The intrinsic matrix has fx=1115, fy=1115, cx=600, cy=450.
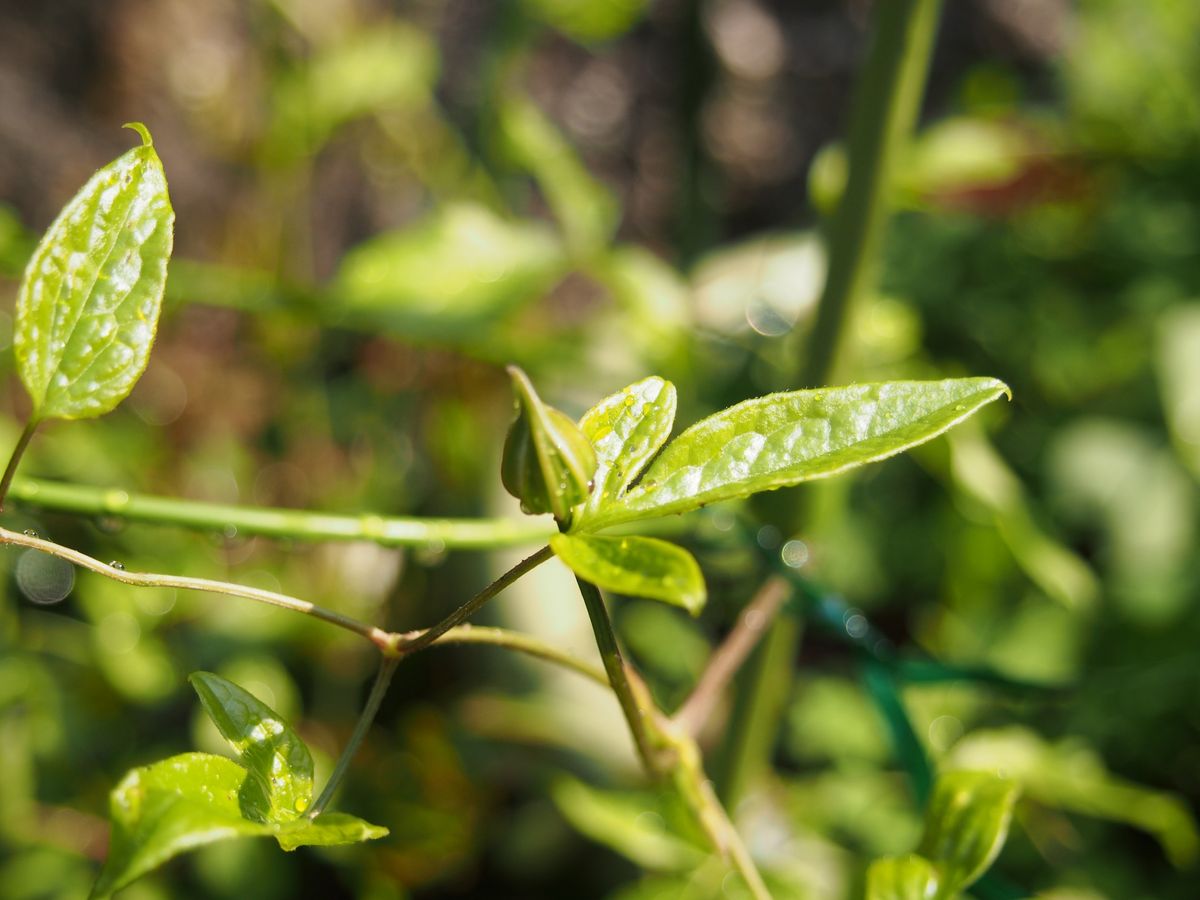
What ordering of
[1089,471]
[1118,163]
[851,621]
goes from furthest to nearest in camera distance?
[1118,163] → [1089,471] → [851,621]

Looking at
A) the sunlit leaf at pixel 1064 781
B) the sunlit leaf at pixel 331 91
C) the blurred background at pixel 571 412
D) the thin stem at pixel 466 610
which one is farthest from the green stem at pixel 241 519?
the sunlit leaf at pixel 331 91

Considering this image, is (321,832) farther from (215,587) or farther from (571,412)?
(571,412)

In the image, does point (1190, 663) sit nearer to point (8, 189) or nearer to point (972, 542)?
point (972, 542)

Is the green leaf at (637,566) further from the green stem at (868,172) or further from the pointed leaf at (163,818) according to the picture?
the green stem at (868,172)

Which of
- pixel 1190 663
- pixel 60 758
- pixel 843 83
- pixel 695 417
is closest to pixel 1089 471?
pixel 1190 663

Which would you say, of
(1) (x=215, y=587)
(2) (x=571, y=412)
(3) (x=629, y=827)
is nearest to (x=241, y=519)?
(1) (x=215, y=587)

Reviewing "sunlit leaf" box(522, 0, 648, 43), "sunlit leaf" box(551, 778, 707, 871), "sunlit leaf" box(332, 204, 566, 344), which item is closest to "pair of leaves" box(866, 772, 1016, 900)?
"sunlit leaf" box(551, 778, 707, 871)
